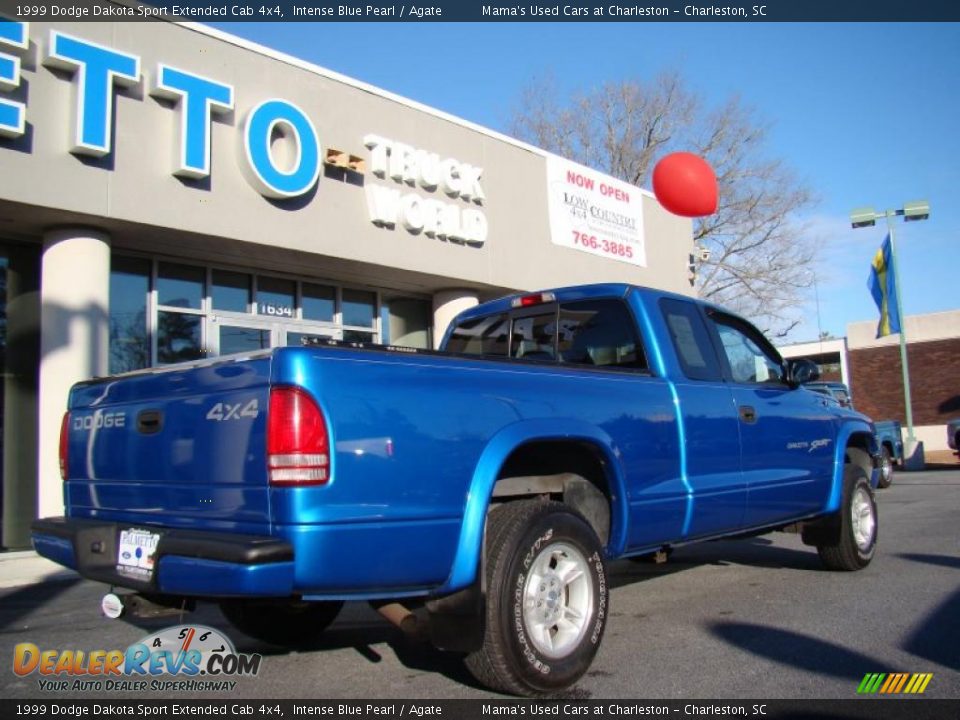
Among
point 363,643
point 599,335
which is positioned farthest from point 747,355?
point 363,643

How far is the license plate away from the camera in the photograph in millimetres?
3326

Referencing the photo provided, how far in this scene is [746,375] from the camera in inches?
219

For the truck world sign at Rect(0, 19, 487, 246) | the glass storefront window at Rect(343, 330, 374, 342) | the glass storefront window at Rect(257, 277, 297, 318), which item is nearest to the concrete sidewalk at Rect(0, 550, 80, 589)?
the truck world sign at Rect(0, 19, 487, 246)

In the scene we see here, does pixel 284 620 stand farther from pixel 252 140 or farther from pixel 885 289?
pixel 885 289

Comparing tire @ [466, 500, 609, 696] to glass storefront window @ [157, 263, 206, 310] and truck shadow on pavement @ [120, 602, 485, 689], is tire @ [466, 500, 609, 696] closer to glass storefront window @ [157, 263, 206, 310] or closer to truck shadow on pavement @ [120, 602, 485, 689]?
truck shadow on pavement @ [120, 602, 485, 689]

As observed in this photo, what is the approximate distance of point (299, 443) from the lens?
117 inches

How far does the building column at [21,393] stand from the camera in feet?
30.0

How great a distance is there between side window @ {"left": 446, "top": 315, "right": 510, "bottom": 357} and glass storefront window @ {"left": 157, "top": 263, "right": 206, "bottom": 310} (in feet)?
19.0

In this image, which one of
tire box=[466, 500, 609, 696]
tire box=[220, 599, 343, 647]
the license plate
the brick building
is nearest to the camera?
the license plate

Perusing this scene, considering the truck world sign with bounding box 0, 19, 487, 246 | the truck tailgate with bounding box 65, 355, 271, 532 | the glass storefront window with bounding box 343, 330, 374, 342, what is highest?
the truck world sign with bounding box 0, 19, 487, 246

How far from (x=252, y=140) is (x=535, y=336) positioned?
232 inches

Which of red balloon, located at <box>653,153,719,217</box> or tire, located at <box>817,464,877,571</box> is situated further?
red balloon, located at <box>653,153,719,217</box>

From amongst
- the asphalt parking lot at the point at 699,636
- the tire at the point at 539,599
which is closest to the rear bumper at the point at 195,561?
the asphalt parking lot at the point at 699,636

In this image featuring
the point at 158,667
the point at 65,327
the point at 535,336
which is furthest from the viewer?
the point at 65,327
